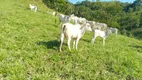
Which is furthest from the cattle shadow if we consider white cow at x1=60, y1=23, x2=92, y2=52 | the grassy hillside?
white cow at x1=60, y1=23, x2=92, y2=52

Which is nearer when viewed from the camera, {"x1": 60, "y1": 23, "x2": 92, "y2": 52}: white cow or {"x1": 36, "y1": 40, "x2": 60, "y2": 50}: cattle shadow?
{"x1": 60, "y1": 23, "x2": 92, "y2": 52}: white cow

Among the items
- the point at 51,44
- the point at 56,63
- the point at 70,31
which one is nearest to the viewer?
the point at 56,63

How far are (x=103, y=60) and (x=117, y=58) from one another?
1.33 metres

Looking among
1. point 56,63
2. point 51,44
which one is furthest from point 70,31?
point 56,63

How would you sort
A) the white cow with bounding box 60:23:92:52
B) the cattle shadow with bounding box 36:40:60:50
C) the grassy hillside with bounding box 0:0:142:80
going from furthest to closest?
the cattle shadow with bounding box 36:40:60:50 < the white cow with bounding box 60:23:92:52 < the grassy hillside with bounding box 0:0:142:80

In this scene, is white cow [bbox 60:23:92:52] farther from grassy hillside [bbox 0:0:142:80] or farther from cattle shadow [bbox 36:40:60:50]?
cattle shadow [bbox 36:40:60:50]

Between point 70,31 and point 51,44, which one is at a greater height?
point 70,31

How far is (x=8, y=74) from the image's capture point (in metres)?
11.0

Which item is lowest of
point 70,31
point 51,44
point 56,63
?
point 56,63

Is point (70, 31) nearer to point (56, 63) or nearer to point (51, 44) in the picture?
point (51, 44)

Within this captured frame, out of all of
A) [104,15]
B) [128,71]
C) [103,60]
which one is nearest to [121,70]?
[128,71]

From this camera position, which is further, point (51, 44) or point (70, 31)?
point (51, 44)

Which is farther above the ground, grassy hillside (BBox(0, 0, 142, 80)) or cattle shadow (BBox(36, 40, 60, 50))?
cattle shadow (BBox(36, 40, 60, 50))

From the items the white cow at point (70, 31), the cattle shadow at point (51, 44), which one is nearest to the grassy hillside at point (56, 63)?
the cattle shadow at point (51, 44)
